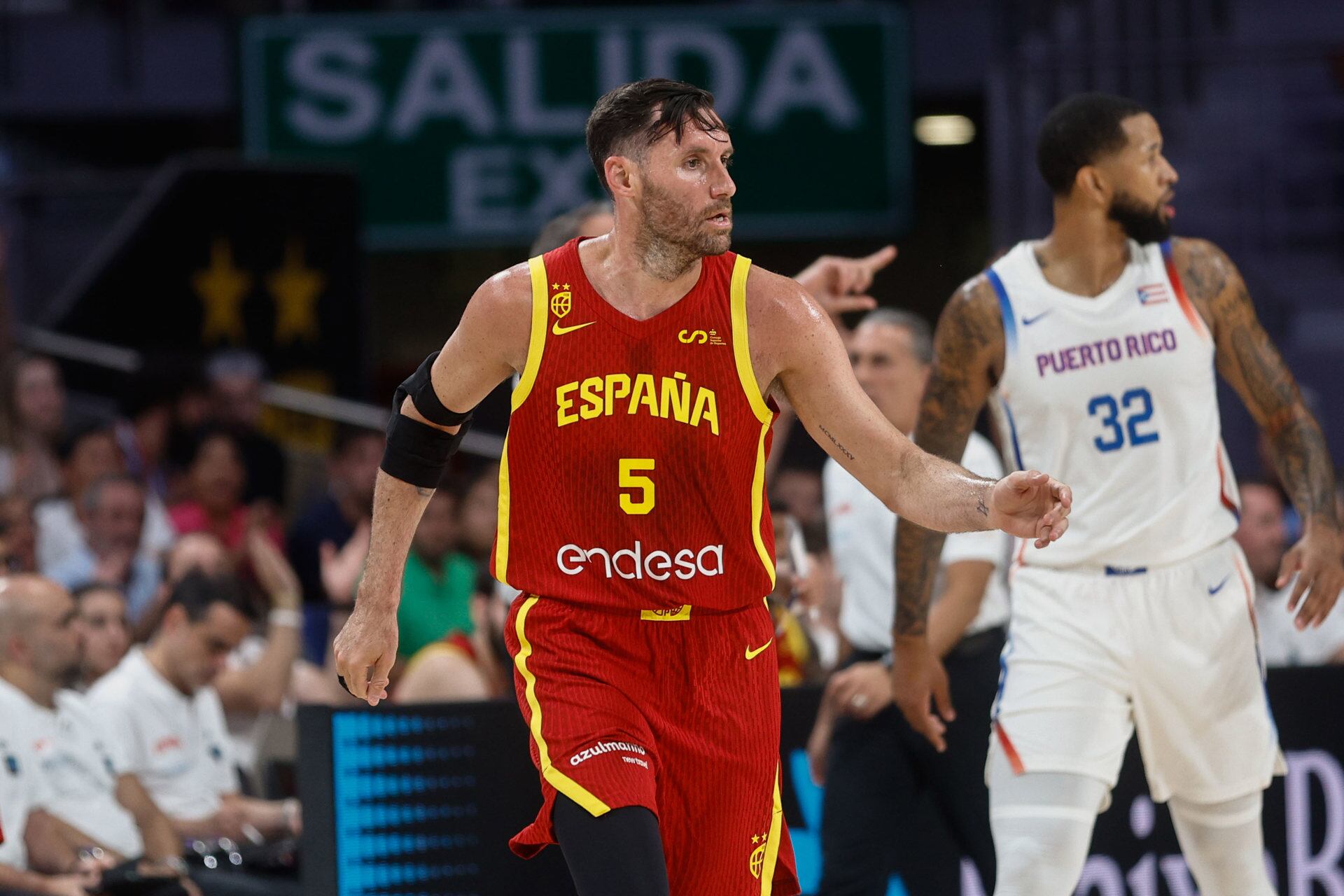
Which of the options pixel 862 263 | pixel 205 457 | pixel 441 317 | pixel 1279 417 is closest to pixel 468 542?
pixel 205 457

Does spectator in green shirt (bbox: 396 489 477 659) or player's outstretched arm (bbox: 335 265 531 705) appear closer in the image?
player's outstretched arm (bbox: 335 265 531 705)

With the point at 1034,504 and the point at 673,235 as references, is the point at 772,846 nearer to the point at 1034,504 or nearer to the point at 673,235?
the point at 1034,504

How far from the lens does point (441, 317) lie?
805 inches

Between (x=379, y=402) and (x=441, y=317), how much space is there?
5.75 ft

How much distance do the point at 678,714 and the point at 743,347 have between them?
78 centimetres

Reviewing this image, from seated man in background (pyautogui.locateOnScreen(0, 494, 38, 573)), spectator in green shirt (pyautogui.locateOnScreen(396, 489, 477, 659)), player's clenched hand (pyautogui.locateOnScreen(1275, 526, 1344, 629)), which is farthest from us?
seated man in background (pyautogui.locateOnScreen(0, 494, 38, 573))

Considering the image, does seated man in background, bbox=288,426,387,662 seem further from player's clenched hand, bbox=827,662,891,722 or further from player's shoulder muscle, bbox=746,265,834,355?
player's shoulder muscle, bbox=746,265,834,355

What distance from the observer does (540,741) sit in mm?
3848

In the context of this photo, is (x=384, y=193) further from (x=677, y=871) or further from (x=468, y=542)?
(x=677, y=871)

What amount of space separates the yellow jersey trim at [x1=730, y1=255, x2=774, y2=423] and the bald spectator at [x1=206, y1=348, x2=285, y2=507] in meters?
7.06

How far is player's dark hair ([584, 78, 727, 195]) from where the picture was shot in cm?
384

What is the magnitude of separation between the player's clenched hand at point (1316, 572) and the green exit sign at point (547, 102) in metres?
8.37

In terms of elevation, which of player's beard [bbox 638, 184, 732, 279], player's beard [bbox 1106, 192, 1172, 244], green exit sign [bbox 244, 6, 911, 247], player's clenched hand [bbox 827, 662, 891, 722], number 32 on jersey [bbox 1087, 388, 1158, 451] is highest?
green exit sign [bbox 244, 6, 911, 247]

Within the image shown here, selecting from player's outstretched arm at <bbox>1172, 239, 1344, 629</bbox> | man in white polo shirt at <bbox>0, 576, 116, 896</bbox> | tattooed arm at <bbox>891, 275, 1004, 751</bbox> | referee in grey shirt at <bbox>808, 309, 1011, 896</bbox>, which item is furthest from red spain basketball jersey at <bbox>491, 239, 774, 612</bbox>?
man in white polo shirt at <bbox>0, 576, 116, 896</bbox>
